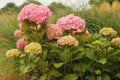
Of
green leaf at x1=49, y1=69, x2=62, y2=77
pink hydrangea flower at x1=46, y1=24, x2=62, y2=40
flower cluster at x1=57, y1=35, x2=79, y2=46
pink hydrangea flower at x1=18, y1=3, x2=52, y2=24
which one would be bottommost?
green leaf at x1=49, y1=69, x2=62, y2=77

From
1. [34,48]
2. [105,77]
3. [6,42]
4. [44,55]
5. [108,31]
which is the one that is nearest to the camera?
[34,48]

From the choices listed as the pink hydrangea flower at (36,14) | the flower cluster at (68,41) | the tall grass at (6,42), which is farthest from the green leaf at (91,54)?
the tall grass at (6,42)

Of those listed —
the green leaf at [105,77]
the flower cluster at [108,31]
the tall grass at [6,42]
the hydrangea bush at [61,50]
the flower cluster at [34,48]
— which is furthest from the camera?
the tall grass at [6,42]

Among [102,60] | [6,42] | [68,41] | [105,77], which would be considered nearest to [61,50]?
[68,41]

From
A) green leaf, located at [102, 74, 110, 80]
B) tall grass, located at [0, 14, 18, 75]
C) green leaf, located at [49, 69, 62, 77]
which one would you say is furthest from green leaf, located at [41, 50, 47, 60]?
tall grass, located at [0, 14, 18, 75]

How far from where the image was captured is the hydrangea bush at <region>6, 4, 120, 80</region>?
12.3 feet

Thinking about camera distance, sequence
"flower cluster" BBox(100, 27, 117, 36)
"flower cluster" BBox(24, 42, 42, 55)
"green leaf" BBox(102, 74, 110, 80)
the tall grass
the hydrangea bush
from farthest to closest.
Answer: the tall grass
"flower cluster" BBox(100, 27, 117, 36)
"green leaf" BBox(102, 74, 110, 80)
the hydrangea bush
"flower cluster" BBox(24, 42, 42, 55)

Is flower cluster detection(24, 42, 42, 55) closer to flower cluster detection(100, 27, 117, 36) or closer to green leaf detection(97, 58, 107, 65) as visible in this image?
green leaf detection(97, 58, 107, 65)

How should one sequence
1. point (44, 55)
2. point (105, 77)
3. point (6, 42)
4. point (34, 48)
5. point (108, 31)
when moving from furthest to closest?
point (6, 42)
point (108, 31)
point (105, 77)
point (44, 55)
point (34, 48)

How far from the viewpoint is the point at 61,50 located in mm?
3807

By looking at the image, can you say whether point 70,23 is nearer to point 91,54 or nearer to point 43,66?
point 91,54

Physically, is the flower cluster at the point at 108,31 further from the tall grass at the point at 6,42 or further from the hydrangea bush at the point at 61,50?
the tall grass at the point at 6,42

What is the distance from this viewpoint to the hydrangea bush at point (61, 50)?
12.3ft

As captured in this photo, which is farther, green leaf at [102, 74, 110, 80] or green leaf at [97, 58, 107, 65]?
green leaf at [102, 74, 110, 80]
